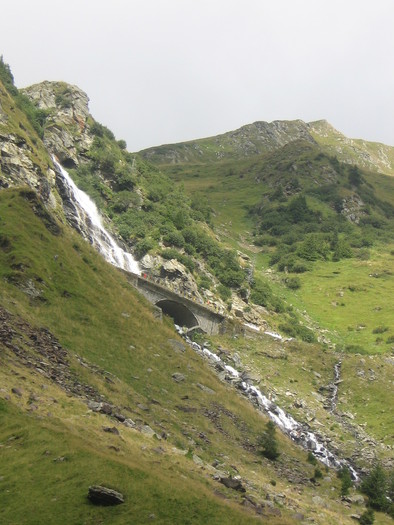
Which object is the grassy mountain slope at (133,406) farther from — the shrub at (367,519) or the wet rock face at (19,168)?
the wet rock face at (19,168)

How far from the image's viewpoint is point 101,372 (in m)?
31.1

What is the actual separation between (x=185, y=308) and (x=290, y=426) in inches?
852

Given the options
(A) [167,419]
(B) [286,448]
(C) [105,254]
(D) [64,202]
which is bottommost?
(B) [286,448]

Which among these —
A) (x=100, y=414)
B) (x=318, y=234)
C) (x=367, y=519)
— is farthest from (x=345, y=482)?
(x=318, y=234)

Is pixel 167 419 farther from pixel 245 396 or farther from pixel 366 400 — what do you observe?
pixel 366 400

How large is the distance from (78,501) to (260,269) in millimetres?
105395

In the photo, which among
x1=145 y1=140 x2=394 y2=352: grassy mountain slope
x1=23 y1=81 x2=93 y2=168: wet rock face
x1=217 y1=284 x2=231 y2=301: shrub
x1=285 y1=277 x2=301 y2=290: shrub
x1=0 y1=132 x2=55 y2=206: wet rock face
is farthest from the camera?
x1=285 y1=277 x2=301 y2=290: shrub

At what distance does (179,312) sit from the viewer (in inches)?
2554

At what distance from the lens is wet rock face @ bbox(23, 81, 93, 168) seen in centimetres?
9606

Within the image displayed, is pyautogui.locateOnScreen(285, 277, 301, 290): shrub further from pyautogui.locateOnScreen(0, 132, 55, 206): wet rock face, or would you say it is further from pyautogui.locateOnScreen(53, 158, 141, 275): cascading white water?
pyautogui.locateOnScreen(0, 132, 55, 206): wet rock face

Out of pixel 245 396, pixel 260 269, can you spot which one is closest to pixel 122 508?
pixel 245 396

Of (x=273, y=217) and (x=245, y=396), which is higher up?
(x=273, y=217)

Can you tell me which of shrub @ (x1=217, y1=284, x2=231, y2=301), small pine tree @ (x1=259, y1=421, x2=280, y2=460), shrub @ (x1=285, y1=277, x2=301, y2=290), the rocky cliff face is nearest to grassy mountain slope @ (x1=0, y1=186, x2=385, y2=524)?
small pine tree @ (x1=259, y1=421, x2=280, y2=460)

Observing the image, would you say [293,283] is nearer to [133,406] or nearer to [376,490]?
[376,490]
